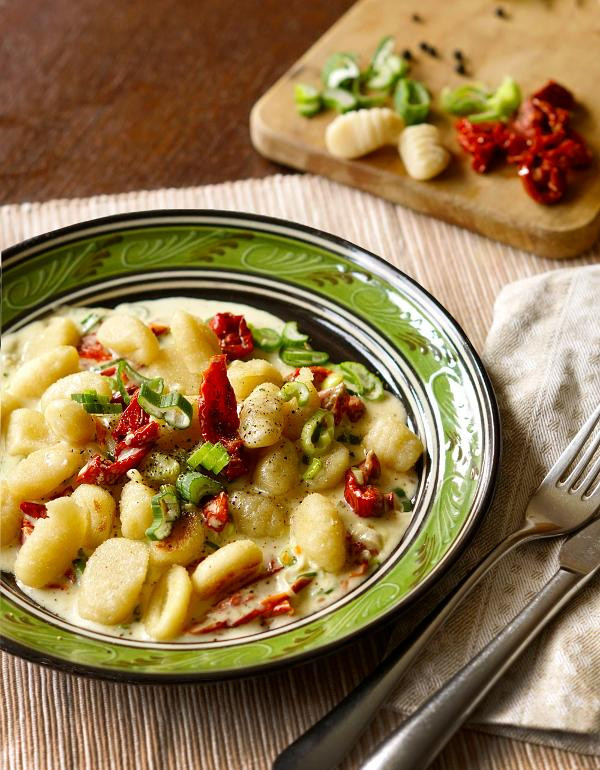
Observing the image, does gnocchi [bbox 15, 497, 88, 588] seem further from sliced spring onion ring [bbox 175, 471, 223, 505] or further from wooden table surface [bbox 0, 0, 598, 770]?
wooden table surface [bbox 0, 0, 598, 770]

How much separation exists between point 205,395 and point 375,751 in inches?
32.2

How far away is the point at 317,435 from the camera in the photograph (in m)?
2.12

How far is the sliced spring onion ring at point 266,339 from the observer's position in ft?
7.89

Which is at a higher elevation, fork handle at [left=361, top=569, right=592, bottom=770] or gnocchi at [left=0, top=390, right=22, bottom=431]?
gnocchi at [left=0, top=390, right=22, bottom=431]

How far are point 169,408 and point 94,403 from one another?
0.55ft

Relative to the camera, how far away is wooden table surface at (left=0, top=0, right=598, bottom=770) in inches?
129

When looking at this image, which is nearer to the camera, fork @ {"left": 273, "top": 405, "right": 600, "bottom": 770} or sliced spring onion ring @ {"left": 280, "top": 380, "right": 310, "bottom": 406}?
fork @ {"left": 273, "top": 405, "right": 600, "bottom": 770}

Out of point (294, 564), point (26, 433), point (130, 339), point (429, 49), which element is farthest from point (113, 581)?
point (429, 49)

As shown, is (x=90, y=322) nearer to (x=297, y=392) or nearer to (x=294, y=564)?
(x=297, y=392)

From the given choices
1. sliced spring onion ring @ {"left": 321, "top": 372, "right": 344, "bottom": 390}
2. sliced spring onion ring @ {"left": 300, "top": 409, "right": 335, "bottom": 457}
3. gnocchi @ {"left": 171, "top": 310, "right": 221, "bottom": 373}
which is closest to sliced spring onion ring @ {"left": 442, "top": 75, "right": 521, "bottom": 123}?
sliced spring onion ring @ {"left": 321, "top": 372, "right": 344, "bottom": 390}

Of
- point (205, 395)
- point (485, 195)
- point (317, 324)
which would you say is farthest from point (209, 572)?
point (485, 195)

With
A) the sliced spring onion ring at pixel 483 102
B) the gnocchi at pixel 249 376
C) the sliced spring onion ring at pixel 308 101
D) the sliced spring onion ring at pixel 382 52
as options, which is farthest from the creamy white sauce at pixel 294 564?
the sliced spring onion ring at pixel 382 52

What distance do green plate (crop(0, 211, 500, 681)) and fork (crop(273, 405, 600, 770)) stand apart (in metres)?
0.08

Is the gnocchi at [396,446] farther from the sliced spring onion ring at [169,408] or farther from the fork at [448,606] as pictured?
the sliced spring onion ring at [169,408]
